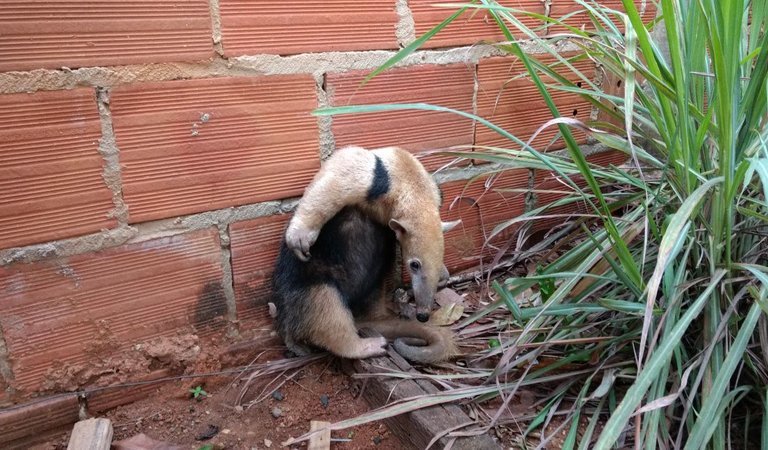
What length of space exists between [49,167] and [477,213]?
1.82 metres

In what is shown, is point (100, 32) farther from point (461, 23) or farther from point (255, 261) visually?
point (461, 23)

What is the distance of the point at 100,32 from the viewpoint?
1877 millimetres

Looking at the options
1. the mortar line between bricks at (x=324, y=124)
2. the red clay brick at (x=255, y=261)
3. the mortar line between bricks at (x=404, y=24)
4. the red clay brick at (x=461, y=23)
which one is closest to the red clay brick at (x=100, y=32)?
the mortar line between bricks at (x=324, y=124)

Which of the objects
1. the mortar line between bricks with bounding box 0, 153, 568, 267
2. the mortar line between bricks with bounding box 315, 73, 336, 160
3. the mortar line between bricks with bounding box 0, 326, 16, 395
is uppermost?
the mortar line between bricks with bounding box 315, 73, 336, 160

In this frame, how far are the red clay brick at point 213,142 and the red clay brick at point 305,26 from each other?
0.39 ft

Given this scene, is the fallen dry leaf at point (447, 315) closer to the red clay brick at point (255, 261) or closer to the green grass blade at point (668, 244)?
the red clay brick at point (255, 261)

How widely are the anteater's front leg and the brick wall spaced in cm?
23

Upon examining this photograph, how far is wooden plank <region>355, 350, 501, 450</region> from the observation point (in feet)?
6.14

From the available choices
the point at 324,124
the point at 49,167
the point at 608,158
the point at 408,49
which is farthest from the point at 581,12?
the point at 49,167

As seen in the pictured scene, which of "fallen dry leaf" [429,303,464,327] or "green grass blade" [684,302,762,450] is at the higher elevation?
"green grass blade" [684,302,762,450]

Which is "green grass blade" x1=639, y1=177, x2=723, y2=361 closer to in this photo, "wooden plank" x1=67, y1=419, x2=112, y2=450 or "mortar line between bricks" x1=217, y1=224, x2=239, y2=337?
"mortar line between bricks" x1=217, y1=224, x2=239, y2=337

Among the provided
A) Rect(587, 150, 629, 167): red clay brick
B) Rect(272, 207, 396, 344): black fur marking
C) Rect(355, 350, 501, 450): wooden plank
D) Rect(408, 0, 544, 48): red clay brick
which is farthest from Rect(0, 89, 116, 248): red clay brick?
Rect(587, 150, 629, 167): red clay brick

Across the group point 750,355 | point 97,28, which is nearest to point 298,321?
point 97,28

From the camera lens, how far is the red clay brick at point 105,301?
1.98 m
